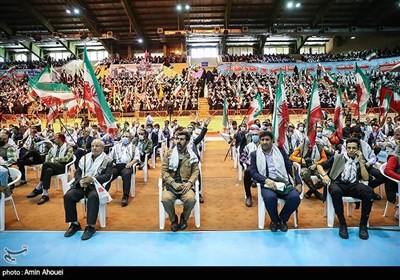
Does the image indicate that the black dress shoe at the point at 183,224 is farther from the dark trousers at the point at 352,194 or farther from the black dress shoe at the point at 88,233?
the dark trousers at the point at 352,194

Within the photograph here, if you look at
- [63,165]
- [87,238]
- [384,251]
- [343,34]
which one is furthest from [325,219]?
[343,34]

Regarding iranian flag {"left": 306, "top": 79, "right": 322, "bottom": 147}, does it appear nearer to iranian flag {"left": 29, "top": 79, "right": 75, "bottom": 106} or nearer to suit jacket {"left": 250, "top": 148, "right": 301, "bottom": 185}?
suit jacket {"left": 250, "top": 148, "right": 301, "bottom": 185}

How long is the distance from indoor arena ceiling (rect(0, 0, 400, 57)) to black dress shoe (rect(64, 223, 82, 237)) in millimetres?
20264

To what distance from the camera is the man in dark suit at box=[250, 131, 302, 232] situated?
12.2 ft

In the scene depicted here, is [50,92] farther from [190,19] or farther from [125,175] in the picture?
[190,19]

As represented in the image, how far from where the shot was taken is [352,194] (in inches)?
148

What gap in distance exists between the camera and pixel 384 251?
3.26 meters

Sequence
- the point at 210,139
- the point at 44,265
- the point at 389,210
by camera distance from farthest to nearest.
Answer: the point at 210,139, the point at 389,210, the point at 44,265

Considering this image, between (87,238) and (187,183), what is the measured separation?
4.70 feet

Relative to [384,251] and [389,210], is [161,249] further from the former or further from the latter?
[389,210]

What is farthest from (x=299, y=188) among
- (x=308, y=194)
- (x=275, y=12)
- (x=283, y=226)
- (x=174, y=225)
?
(x=275, y=12)

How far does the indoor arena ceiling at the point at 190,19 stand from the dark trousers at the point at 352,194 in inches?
803

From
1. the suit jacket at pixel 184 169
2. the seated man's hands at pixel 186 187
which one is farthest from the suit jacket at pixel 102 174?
the seated man's hands at pixel 186 187

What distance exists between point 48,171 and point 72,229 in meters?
1.76
